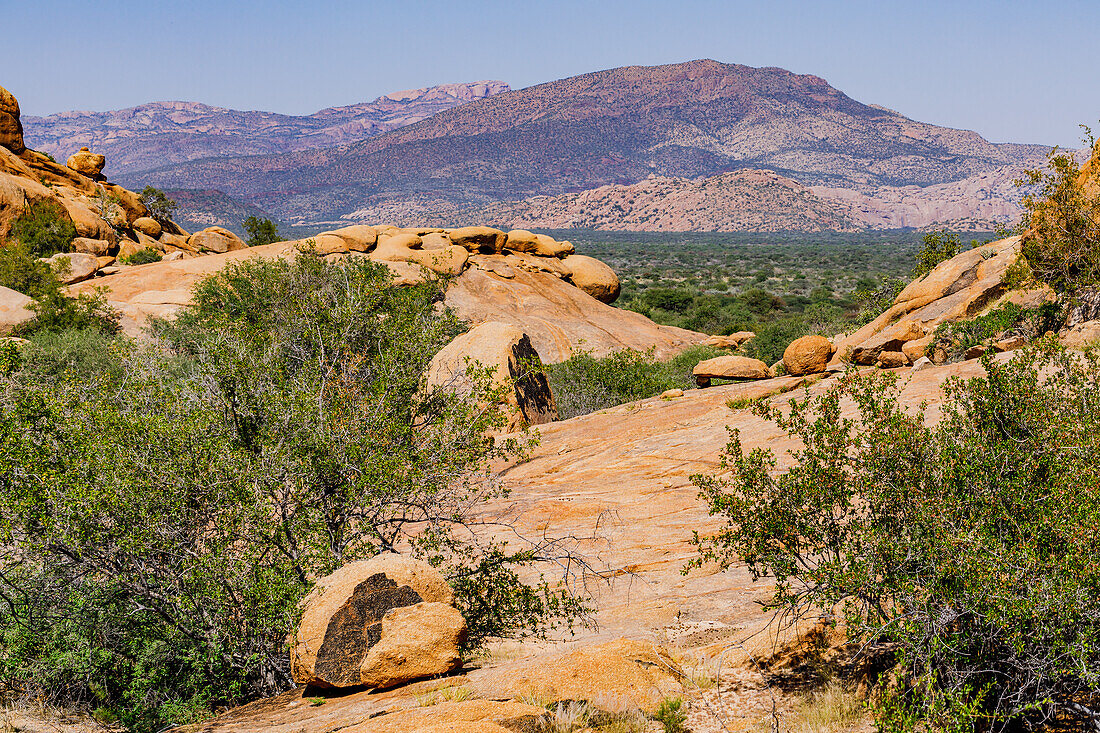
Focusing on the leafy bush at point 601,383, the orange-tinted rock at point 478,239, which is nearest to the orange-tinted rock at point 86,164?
the orange-tinted rock at point 478,239

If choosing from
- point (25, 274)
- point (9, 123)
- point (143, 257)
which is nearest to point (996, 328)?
point (25, 274)

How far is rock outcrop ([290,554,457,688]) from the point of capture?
6.45 metres

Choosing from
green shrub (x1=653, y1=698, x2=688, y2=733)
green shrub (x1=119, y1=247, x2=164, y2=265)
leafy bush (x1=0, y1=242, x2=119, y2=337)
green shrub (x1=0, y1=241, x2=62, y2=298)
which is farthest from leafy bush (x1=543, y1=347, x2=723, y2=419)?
green shrub (x1=119, y1=247, x2=164, y2=265)

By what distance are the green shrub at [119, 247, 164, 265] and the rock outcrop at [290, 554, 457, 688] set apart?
35.6 m

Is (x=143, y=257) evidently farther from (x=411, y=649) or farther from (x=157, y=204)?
(x=411, y=649)

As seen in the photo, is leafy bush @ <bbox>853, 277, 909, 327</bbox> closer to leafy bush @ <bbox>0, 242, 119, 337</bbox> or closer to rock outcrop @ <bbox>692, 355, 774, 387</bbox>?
rock outcrop @ <bbox>692, 355, 774, 387</bbox>

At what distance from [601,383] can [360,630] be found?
55.0ft

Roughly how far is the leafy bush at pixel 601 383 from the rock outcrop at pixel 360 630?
14.9 meters

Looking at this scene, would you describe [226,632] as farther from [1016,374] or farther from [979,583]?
[1016,374]

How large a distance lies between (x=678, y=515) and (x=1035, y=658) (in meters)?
5.89

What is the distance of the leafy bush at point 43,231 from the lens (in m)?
34.0

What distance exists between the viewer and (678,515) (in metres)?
10.5

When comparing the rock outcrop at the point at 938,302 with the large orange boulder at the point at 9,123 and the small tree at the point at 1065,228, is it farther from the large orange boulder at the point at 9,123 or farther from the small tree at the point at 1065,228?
the large orange boulder at the point at 9,123

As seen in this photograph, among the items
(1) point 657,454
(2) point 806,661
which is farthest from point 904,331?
(2) point 806,661
